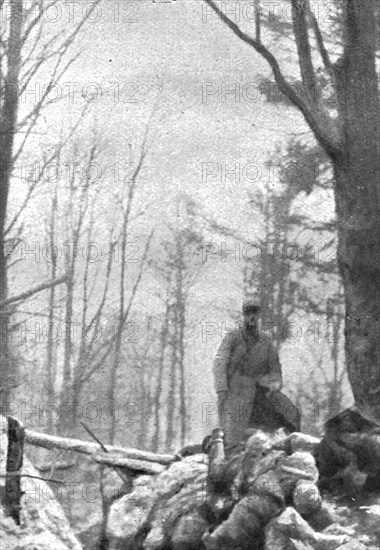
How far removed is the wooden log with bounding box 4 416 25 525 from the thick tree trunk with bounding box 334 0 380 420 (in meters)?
3.16

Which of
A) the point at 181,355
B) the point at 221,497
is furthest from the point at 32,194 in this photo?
the point at 221,497

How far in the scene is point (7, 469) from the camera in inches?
290

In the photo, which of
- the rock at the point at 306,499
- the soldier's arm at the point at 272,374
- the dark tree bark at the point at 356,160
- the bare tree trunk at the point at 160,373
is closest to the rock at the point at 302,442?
the rock at the point at 306,499

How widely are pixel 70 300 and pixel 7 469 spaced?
11.4 feet

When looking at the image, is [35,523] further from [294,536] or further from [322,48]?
[322,48]

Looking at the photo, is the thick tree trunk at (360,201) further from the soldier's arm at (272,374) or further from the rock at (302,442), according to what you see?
the rock at (302,442)

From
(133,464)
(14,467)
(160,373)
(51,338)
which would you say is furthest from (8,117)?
(14,467)

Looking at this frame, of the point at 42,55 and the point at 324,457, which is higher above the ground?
the point at 42,55

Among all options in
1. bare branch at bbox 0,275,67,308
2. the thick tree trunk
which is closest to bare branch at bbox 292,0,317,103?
the thick tree trunk

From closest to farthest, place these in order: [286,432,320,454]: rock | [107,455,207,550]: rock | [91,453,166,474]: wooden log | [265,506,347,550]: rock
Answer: [265,506,347,550]: rock → [107,455,207,550]: rock → [286,432,320,454]: rock → [91,453,166,474]: wooden log

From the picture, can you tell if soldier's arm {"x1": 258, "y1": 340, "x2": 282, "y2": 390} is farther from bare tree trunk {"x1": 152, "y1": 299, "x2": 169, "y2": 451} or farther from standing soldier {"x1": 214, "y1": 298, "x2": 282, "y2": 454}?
bare tree trunk {"x1": 152, "y1": 299, "x2": 169, "y2": 451}

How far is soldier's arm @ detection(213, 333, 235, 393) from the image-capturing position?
865 cm

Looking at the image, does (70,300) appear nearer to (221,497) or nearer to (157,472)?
(157,472)

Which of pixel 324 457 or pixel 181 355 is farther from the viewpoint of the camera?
pixel 181 355
